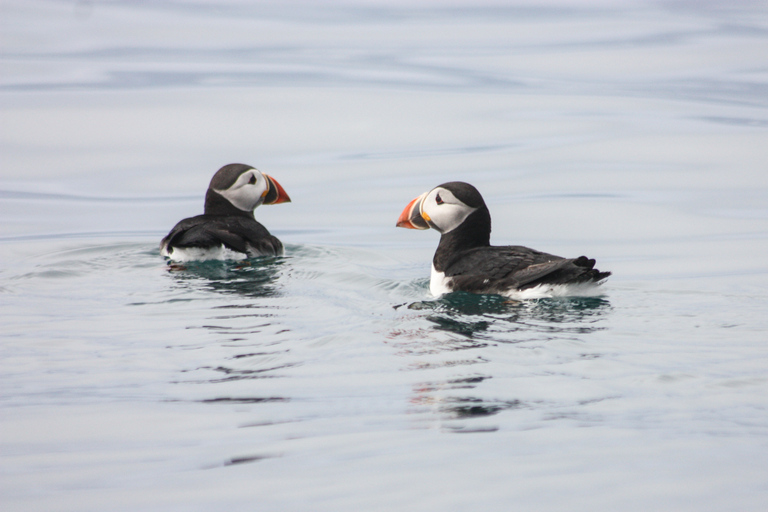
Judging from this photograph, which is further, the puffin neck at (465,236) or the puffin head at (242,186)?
the puffin head at (242,186)

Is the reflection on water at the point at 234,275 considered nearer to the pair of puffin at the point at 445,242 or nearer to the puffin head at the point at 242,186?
the pair of puffin at the point at 445,242

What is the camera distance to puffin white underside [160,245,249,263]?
744cm

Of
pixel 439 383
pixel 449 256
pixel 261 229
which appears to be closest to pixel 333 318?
pixel 449 256

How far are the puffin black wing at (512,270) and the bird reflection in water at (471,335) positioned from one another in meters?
0.09

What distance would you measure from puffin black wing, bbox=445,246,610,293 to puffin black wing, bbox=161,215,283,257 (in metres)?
1.73

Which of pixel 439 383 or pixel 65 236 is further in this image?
pixel 65 236

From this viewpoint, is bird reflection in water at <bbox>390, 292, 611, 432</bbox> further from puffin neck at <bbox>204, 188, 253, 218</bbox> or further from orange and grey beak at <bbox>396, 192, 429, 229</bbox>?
puffin neck at <bbox>204, 188, 253, 218</bbox>

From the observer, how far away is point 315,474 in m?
3.58

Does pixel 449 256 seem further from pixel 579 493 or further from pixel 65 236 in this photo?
pixel 65 236

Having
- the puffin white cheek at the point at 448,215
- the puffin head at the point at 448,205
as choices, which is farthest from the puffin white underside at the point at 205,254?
the puffin white cheek at the point at 448,215

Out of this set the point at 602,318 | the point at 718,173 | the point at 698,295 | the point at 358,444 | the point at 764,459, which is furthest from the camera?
the point at 718,173

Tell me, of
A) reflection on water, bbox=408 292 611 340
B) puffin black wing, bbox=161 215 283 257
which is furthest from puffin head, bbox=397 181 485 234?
puffin black wing, bbox=161 215 283 257

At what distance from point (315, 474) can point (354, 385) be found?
1109 mm

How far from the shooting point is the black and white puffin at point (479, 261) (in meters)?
6.04
